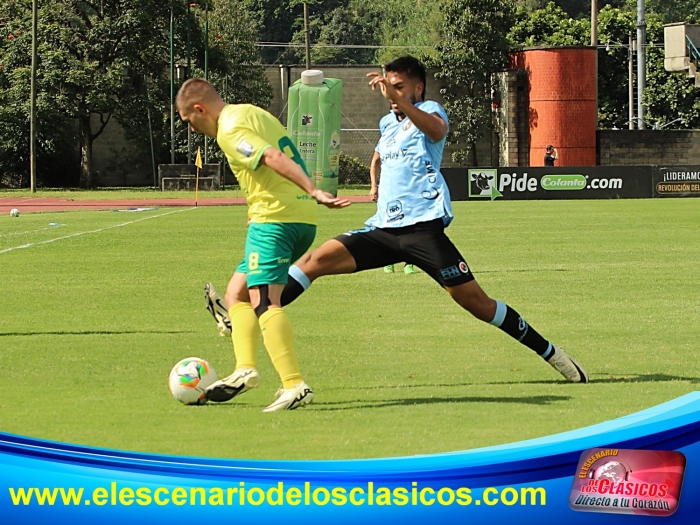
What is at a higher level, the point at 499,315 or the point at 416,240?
the point at 416,240

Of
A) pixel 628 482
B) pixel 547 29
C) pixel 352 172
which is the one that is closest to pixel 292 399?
pixel 628 482

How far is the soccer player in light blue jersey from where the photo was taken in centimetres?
779

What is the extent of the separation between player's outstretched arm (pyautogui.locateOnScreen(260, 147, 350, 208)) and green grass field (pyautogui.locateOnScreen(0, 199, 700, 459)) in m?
1.22

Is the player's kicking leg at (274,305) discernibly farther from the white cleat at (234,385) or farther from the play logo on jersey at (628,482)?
the play logo on jersey at (628,482)

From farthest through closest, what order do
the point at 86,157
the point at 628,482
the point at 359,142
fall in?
the point at 359,142
the point at 86,157
the point at 628,482

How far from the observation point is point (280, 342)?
22.8ft

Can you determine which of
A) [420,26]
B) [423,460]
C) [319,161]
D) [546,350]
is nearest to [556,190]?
[319,161]

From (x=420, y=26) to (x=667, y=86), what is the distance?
33.0 meters

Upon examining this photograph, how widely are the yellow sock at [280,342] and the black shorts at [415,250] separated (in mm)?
1214

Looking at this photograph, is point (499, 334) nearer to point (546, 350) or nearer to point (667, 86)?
point (546, 350)

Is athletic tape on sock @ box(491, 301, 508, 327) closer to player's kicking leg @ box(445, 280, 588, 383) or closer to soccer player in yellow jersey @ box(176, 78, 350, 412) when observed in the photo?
player's kicking leg @ box(445, 280, 588, 383)

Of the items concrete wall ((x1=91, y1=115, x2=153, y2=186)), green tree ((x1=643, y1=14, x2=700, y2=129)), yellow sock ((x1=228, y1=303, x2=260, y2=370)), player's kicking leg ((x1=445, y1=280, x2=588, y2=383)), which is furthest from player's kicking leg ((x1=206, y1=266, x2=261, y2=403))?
green tree ((x1=643, y1=14, x2=700, y2=129))

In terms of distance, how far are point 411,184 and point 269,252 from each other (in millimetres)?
1427

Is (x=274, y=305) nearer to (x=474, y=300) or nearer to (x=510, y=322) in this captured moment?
(x=474, y=300)
